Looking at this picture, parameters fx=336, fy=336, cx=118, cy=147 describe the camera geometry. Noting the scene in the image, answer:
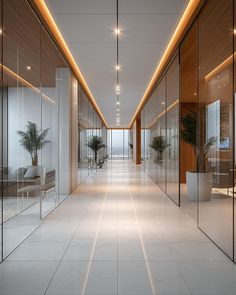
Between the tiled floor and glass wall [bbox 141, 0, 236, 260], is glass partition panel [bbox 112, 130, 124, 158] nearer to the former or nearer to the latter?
glass wall [bbox 141, 0, 236, 260]

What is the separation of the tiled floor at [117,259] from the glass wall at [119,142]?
3480 centimetres

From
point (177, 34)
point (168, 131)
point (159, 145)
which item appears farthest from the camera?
point (159, 145)

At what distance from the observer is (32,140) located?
5836 millimetres

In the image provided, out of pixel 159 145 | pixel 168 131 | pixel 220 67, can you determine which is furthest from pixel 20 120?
pixel 159 145

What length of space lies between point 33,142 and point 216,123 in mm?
3088

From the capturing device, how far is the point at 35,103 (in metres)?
6.07

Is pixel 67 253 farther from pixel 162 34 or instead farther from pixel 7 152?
pixel 162 34

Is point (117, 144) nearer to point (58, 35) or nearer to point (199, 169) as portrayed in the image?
point (58, 35)

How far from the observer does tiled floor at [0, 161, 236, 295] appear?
3.18 m

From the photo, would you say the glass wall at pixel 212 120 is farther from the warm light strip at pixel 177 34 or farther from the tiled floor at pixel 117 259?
the tiled floor at pixel 117 259

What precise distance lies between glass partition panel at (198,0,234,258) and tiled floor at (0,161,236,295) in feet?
1.18

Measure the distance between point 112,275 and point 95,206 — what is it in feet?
13.1

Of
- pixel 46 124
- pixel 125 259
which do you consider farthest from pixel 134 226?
pixel 46 124

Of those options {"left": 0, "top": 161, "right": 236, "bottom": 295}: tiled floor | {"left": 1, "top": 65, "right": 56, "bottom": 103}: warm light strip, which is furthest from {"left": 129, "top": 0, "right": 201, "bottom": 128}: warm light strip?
{"left": 0, "top": 161, "right": 236, "bottom": 295}: tiled floor
